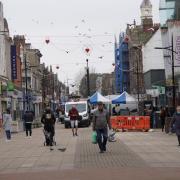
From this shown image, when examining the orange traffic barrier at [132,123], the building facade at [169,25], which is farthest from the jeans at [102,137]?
the building facade at [169,25]

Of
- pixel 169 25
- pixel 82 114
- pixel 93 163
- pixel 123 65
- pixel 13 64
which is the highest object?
pixel 123 65

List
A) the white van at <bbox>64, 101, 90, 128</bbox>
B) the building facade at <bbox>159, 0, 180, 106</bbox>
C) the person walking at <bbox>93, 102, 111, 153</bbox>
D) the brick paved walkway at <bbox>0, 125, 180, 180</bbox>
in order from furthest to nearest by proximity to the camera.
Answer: the white van at <bbox>64, 101, 90, 128</bbox>
the building facade at <bbox>159, 0, 180, 106</bbox>
the person walking at <bbox>93, 102, 111, 153</bbox>
the brick paved walkway at <bbox>0, 125, 180, 180</bbox>

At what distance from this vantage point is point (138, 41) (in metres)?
88.1

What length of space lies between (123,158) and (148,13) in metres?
74.3

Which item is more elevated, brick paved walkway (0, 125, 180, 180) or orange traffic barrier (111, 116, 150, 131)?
orange traffic barrier (111, 116, 150, 131)

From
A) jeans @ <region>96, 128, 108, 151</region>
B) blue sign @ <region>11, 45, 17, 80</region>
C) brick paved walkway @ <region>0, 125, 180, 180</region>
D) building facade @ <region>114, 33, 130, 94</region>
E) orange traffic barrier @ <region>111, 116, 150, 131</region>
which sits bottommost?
brick paved walkway @ <region>0, 125, 180, 180</region>

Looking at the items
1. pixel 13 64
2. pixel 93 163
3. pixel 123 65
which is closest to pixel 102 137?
pixel 93 163

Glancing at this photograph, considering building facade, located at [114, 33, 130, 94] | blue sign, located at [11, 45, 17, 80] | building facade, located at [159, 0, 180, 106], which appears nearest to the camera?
building facade, located at [159, 0, 180, 106]

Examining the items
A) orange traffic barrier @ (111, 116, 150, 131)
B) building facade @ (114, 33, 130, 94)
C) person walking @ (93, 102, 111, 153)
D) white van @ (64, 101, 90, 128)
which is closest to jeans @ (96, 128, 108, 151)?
person walking @ (93, 102, 111, 153)

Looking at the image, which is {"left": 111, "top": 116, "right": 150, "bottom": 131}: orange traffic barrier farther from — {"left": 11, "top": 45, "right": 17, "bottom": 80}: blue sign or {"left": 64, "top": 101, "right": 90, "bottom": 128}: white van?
{"left": 11, "top": 45, "right": 17, "bottom": 80}: blue sign

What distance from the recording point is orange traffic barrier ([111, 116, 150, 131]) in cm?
3909

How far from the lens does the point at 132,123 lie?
129 ft

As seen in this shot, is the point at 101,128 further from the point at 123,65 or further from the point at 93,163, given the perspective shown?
the point at 123,65

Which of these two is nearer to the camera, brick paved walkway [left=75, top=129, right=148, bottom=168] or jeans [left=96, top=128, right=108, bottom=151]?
brick paved walkway [left=75, top=129, right=148, bottom=168]
